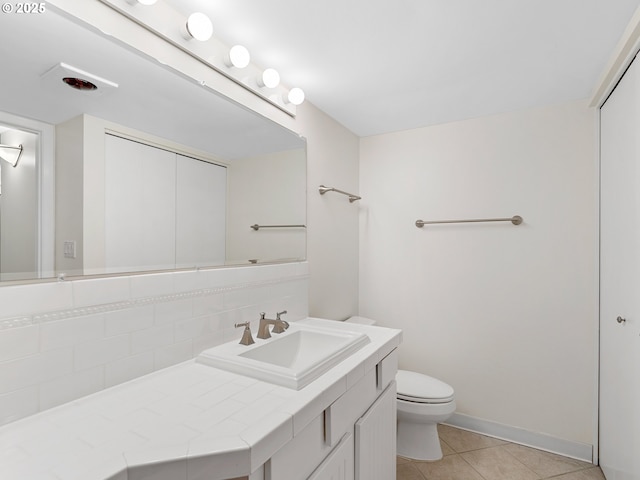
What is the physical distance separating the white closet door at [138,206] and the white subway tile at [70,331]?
0.17 metres

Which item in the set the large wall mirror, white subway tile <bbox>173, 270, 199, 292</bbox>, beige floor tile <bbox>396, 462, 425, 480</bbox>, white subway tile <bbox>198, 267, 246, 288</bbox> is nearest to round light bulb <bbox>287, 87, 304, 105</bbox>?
the large wall mirror

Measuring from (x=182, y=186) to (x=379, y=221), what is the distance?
1692 mm

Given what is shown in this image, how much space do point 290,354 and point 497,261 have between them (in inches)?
A: 61.9

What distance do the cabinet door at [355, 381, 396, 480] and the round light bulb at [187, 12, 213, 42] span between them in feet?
5.07

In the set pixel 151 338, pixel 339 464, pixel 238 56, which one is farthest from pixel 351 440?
pixel 238 56

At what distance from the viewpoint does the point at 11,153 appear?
86cm

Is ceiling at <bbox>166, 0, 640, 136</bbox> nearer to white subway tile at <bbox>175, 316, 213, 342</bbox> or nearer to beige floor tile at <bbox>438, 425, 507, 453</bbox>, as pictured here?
white subway tile at <bbox>175, 316, 213, 342</bbox>

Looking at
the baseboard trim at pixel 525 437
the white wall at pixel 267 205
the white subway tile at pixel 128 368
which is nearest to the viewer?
the white subway tile at pixel 128 368

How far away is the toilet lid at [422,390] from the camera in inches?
75.2

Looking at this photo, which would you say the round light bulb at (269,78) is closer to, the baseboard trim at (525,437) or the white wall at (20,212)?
the white wall at (20,212)

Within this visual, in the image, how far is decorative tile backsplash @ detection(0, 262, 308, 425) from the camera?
32.9 inches

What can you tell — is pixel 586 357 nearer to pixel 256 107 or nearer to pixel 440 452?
pixel 440 452

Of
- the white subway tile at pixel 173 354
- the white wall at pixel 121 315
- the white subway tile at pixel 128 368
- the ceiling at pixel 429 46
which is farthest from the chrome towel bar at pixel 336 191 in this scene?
the white subway tile at pixel 128 368

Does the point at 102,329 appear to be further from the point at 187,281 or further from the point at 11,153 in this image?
the point at 11,153
